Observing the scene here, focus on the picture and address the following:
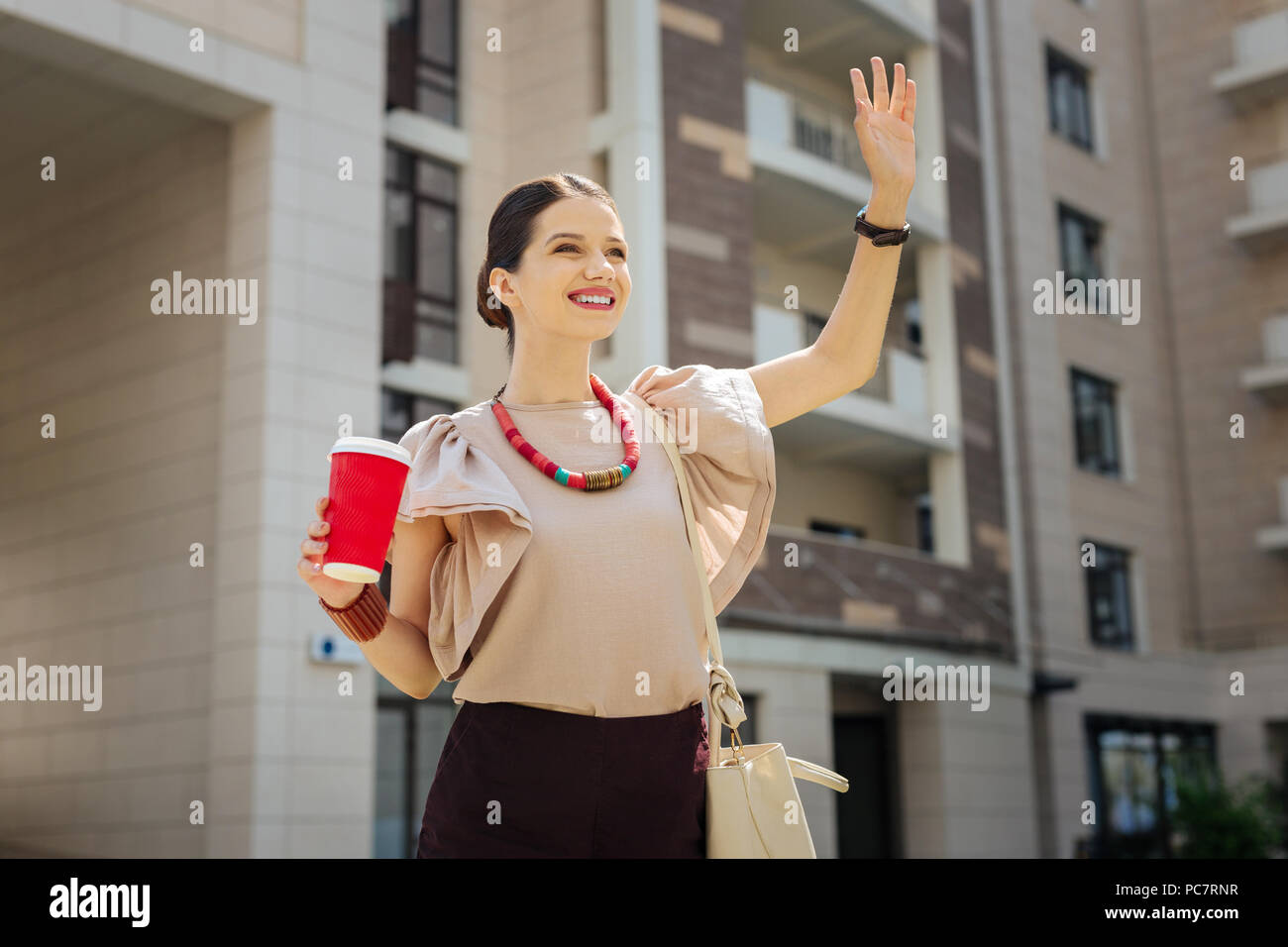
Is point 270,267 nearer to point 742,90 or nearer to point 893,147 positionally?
point 742,90

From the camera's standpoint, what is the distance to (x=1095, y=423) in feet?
75.4

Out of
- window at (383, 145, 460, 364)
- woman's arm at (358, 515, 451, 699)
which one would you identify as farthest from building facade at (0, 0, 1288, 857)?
woman's arm at (358, 515, 451, 699)

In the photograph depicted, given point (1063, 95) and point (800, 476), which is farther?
point (1063, 95)

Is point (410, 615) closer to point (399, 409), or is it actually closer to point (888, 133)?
point (888, 133)

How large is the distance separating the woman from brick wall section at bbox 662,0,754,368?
13.0 m

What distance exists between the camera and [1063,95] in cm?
2398

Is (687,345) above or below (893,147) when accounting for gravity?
above

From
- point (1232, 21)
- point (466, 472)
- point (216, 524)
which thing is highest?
point (1232, 21)

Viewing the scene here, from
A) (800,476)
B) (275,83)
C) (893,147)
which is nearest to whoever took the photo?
(893,147)

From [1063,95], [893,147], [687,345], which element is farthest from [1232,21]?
[893,147]

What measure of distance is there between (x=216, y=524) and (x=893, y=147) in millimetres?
11019

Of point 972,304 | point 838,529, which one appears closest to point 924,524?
point 838,529

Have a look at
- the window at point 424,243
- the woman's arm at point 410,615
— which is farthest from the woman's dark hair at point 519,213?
the window at point 424,243

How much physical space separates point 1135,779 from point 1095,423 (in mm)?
5798
